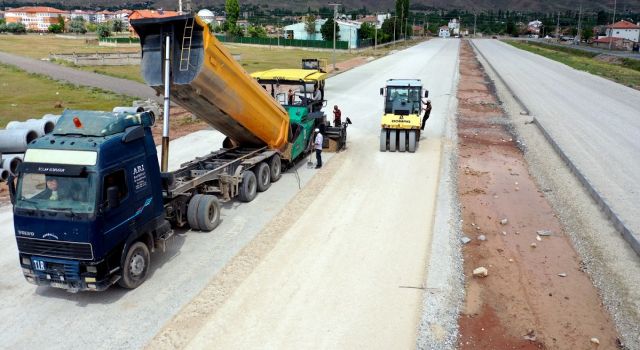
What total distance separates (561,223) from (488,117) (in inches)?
592

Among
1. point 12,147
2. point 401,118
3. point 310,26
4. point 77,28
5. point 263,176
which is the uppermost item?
point 310,26

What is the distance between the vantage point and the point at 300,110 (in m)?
16.7

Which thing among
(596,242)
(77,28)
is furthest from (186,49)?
(77,28)

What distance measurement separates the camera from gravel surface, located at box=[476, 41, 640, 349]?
864 centimetres

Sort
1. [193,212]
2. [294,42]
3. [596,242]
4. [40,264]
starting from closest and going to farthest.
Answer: [40,264], [193,212], [596,242], [294,42]

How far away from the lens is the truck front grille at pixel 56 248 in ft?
26.1

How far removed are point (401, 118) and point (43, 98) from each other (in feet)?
74.2

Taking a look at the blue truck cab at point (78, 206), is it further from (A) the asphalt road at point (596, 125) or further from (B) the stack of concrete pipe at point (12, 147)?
(A) the asphalt road at point (596, 125)

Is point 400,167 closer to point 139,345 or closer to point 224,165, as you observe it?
point 224,165

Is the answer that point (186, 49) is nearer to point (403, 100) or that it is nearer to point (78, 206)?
point (78, 206)

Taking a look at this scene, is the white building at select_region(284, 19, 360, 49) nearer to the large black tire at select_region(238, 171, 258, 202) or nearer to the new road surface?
the large black tire at select_region(238, 171, 258, 202)

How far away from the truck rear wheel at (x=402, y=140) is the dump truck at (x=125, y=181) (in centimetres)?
733

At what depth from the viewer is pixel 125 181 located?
8.64 meters

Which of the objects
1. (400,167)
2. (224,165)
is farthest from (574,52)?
(224,165)
